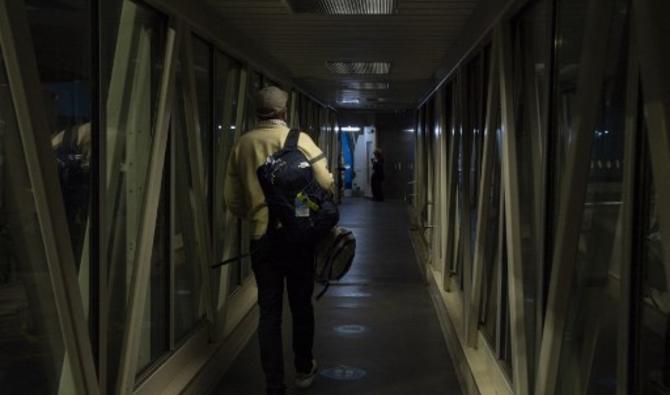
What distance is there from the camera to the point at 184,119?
163 inches

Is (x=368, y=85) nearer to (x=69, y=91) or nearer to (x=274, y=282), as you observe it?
(x=274, y=282)

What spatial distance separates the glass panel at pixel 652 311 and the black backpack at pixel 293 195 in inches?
76.3

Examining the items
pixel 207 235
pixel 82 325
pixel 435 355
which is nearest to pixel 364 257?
pixel 435 355

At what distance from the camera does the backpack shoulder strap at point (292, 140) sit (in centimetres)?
361

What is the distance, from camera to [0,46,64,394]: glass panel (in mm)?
2186

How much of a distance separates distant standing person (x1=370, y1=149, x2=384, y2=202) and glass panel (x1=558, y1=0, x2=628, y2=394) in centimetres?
1707

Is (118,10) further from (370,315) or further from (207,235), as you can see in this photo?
(370,315)

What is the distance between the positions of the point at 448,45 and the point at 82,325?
483cm

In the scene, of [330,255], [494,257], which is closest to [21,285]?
[330,255]

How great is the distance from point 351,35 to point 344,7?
125 cm

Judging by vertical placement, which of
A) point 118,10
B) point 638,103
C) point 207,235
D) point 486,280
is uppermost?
point 118,10

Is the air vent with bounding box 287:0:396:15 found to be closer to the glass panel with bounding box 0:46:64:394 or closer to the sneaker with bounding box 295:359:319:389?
the sneaker with bounding box 295:359:319:389

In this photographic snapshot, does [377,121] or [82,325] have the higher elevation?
[377,121]

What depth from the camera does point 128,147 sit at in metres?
3.38
